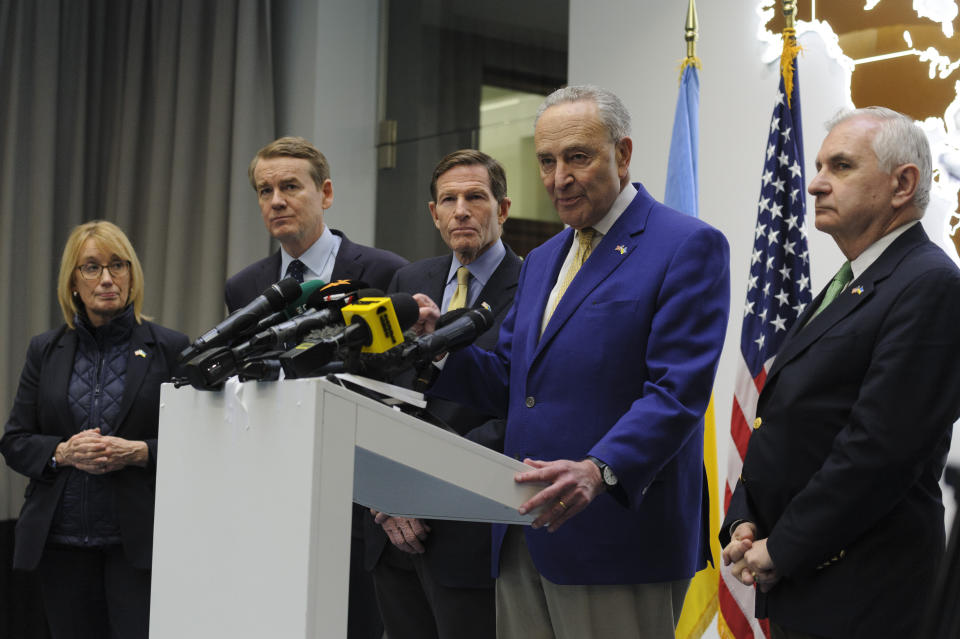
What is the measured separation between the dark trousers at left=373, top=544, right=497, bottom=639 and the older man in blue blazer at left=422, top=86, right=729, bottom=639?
1.40 feet

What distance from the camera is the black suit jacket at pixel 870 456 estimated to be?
5.92ft

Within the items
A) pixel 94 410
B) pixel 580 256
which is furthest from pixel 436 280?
pixel 94 410

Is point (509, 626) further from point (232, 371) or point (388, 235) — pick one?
point (388, 235)

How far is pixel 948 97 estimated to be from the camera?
3.52m

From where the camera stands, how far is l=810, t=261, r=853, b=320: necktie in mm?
2123

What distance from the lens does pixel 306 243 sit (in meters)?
3.26

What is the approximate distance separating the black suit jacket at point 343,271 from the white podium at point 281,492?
1.57 meters

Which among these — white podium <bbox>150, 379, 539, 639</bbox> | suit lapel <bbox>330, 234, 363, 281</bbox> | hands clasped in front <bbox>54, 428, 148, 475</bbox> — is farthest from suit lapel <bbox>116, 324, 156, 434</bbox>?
white podium <bbox>150, 379, 539, 639</bbox>

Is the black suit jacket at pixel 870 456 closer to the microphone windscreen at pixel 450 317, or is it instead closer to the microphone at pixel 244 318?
the microphone windscreen at pixel 450 317

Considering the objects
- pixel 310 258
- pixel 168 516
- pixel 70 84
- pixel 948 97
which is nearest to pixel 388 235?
pixel 70 84

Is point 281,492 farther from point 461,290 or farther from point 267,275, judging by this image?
point 267,275

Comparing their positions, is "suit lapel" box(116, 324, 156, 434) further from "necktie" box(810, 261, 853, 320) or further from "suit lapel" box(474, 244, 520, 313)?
"necktie" box(810, 261, 853, 320)

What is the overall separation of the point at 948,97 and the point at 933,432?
2.10 m

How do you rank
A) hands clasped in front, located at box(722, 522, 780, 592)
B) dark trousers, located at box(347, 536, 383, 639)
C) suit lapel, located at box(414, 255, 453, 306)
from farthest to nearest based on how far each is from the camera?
dark trousers, located at box(347, 536, 383, 639) → suit lapel, located at box(414, 255, 453, 306) → hands clasped in front, located at box(722, 522, 780, 592)
